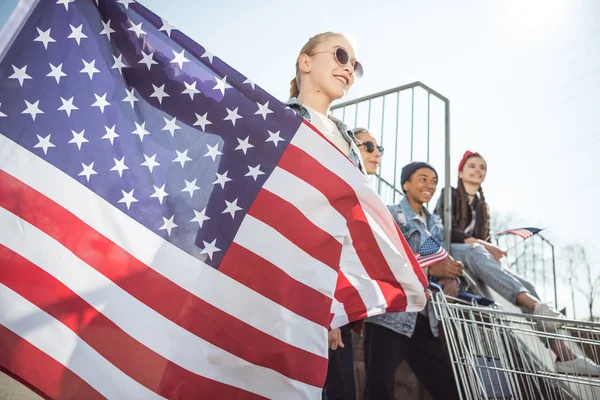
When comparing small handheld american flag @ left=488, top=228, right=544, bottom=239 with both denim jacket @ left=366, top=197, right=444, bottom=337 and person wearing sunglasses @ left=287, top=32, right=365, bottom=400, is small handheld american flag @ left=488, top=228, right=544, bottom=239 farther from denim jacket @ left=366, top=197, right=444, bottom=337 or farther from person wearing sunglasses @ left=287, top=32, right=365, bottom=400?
person wearing sunglasses @ left=287, top=32, right=365, bottom=400

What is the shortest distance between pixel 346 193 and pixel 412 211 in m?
1.85

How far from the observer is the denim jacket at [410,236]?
3.26 m

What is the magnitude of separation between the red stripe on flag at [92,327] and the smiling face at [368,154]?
230cm

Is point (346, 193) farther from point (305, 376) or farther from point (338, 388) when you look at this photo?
point (338, 388)

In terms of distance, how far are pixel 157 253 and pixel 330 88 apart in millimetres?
1380

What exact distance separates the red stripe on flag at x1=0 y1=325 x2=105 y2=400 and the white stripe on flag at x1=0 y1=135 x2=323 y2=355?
47 cm

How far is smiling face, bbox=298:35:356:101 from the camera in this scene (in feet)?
8.97

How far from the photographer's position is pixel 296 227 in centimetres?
211

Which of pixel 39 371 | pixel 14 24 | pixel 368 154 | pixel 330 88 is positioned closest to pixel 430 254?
pixel 368 154

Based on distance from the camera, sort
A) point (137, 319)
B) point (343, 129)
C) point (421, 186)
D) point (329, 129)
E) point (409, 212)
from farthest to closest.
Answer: point (421, 186) < point (409, 212) < point (343, 129) < point (329, 129) < point (137, 319)

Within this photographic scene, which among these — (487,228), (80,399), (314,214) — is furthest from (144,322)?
(487,228)

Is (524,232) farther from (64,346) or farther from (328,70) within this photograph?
(64,346)

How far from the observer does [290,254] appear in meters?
2.06

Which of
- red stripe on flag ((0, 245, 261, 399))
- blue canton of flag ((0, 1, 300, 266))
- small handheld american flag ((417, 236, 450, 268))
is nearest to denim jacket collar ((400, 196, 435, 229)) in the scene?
small handheld american flag ((417, 236, 450, 268))
